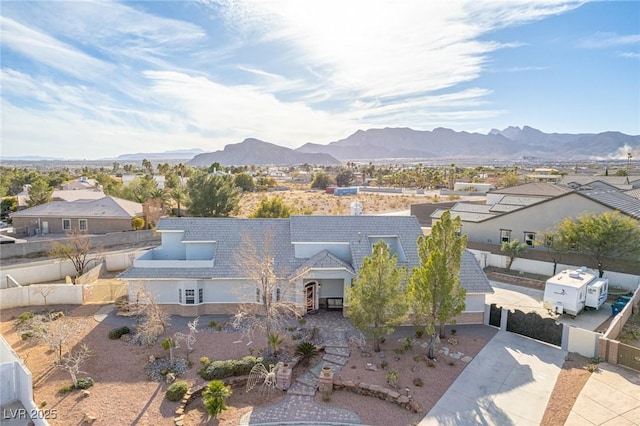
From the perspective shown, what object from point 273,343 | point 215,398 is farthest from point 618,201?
point 215,398

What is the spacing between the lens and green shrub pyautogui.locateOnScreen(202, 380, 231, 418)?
1434cm

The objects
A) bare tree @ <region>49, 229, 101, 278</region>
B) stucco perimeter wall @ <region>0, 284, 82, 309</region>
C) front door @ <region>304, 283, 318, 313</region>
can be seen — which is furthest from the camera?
bare tree @ <region>49, 229, 101, 278</region>

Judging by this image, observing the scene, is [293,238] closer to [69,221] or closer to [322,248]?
[322,248]

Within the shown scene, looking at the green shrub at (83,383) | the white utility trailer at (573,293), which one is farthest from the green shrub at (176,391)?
the white utility trailer at (573,293)

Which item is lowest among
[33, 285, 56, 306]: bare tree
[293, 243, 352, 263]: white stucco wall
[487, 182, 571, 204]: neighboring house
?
[33, 285, 56, 306]: bare tree

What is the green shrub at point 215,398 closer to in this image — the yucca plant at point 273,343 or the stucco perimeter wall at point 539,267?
the yucca plant at point 273,343

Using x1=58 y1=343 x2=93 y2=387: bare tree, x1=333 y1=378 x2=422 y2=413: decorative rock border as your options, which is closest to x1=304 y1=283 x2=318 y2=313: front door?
x1=333 y1=378 x2=422 y2=413: decorative rock border

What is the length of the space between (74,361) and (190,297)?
7284 mm

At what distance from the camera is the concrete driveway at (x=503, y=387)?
48.0 feet

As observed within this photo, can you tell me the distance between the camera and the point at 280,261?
24.7 meters

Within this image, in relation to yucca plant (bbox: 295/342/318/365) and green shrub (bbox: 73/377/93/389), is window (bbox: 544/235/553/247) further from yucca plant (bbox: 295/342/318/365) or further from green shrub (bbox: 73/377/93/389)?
green shrub (bbox: 73/377/93/389)

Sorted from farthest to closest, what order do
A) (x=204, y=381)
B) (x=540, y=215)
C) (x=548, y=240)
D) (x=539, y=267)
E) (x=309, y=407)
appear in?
(x=540, y=215) → (x=539, y=267) → (x=548, y=240) → (x=204, y=381) → (x=309, y=407)

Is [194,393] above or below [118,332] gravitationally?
below

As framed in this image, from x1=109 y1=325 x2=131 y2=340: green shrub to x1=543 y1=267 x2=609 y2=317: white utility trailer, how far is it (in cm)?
2461
